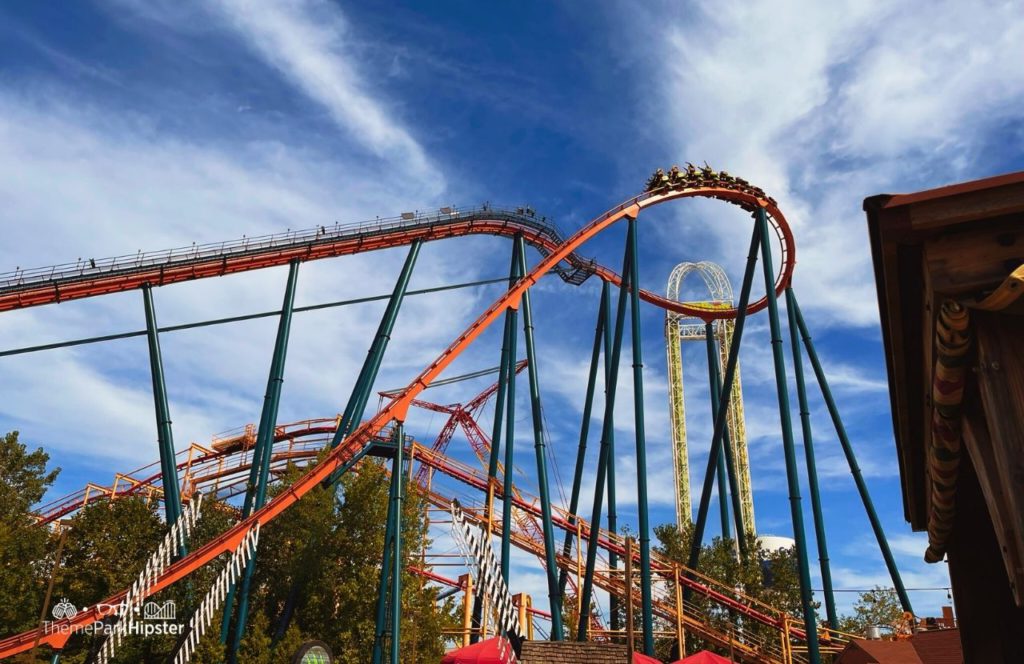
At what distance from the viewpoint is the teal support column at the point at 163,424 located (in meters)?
14.9

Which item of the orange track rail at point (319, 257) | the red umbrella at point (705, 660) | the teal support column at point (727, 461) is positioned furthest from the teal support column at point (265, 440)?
the teal support column at point (727, 461)

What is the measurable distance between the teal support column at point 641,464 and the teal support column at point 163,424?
29.4 feet

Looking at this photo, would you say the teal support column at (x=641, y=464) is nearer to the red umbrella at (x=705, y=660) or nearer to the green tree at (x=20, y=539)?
the red umbrella at (x=705, y=660)

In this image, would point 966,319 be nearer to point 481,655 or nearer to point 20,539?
point 481,655

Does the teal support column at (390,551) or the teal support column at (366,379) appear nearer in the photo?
the teal support column at (390,551)

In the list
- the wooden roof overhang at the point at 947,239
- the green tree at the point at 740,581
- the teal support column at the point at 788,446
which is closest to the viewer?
the wooden roof overhang at the point at 947,239

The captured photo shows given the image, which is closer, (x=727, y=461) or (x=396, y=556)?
(x=396, y=556)

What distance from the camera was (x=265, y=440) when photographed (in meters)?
15.9

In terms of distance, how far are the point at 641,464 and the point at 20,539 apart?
14.7m

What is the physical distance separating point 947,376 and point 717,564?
21.6 m

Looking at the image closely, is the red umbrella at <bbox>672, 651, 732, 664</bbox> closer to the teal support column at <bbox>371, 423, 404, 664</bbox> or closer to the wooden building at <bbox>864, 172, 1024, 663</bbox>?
the teal support column at <bbox>371, 423, 404, 664</bbox>

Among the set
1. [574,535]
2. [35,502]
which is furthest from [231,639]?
[35,502]

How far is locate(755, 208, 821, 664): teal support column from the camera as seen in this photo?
12.6 m

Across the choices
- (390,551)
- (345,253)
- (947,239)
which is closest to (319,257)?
(345,253)
